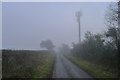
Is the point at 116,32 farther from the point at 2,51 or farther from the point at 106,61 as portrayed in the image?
the point at 2,51

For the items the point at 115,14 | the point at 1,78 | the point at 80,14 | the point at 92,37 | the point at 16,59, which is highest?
the point at 80,14

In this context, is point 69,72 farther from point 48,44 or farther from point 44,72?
point 48,44

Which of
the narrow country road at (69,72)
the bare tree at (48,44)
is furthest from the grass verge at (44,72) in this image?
the bare tree at (48,44)

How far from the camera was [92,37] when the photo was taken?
27422mm

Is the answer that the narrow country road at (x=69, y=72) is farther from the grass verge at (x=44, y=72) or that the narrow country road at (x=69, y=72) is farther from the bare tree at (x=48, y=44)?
the bare tree at (x=48, y=44)

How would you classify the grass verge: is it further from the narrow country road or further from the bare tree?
the bare tree

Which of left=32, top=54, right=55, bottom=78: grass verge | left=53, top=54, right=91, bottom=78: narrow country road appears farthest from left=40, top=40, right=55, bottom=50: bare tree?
left=53, top=54, right=91, bottom=78: narrow country road

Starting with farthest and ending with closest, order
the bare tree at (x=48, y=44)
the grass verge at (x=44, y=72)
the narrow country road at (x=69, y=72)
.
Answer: the bare tree at (x=48, y=44) < the grass verge at (x=44, y=72) < the narrow country road at (x=69, y=72)

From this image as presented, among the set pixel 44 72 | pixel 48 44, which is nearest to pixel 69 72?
pixel 44 72

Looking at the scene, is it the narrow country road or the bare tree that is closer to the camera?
the narrow country road

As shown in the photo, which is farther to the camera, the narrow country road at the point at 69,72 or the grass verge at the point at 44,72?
the grass verge at the point at 44,72

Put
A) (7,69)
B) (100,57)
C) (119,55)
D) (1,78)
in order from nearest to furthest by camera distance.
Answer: (1,78), (7,69), (119,55), (100,57)

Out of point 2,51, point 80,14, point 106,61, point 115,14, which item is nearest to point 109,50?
point 106,61

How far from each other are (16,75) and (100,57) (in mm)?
11672
